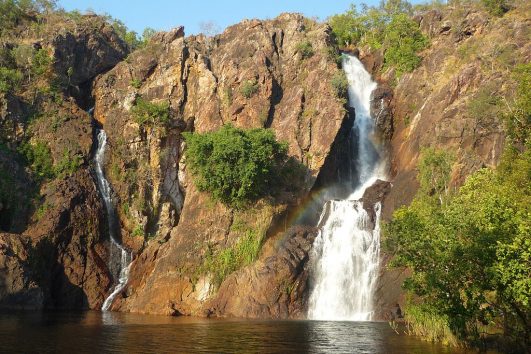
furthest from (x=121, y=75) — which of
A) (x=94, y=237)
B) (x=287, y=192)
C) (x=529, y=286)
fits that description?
(x=529, y=286)

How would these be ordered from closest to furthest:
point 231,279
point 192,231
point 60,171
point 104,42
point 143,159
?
point 231,279
point 192,231
point 60,171
point 143,159
point 104,42

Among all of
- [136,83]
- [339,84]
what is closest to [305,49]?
[339,84]

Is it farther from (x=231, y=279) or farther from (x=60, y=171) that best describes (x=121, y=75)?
(x=231, y=279)

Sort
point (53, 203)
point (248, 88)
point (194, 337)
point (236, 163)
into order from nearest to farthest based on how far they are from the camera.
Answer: point (194, 337) → point (236, 163) → point (53, 203) → point (248, 88)

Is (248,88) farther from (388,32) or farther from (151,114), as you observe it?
(388,32)

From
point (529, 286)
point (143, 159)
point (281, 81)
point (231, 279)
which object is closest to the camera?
point (529, 286)

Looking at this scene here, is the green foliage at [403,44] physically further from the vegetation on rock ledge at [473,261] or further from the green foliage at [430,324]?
the green foliage at [430,324]

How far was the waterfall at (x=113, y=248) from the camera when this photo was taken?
49.6 meters

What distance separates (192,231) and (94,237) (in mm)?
9118

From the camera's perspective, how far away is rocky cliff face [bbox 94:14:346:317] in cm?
4512

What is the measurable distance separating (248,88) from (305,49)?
29.4 feet

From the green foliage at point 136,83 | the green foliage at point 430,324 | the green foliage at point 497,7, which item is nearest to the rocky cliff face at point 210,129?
the green foliage at point 136,83

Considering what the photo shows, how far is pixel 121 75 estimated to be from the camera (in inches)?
2525

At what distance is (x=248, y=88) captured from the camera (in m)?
58.6
